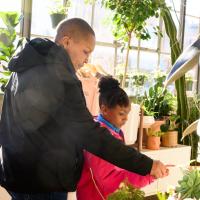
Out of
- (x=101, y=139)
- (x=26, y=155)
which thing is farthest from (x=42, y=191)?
(x=101, y=139)

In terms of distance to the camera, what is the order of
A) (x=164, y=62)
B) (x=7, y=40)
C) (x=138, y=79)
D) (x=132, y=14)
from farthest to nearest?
(x=164, y=62)
(x=138, y=79)
(x=132, y=14)
(x=7, y=40)

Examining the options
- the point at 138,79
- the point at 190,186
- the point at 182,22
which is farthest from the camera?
the point at 182,22

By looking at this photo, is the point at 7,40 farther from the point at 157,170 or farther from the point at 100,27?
the point at 157,170

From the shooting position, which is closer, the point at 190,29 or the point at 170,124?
the point at 170,124

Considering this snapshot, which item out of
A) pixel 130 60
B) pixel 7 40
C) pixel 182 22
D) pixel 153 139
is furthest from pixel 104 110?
pixel 182 22

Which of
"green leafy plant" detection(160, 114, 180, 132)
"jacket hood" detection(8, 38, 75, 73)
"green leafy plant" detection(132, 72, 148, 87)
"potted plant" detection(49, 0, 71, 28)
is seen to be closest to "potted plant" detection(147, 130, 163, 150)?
"green leafy plant" detection(160, 114, 180, 132)

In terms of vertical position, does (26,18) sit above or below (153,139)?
above

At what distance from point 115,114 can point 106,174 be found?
0.38m

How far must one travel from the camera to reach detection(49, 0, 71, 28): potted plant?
3.33 metres

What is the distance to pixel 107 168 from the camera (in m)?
1.60

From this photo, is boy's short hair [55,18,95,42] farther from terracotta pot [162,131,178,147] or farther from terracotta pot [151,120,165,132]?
terracotta pot [162,131,178,147]

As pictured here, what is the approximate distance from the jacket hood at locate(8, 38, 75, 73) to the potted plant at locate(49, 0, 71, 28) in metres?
1.97

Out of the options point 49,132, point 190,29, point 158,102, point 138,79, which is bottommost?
point 49,132

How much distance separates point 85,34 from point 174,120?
259 cm
